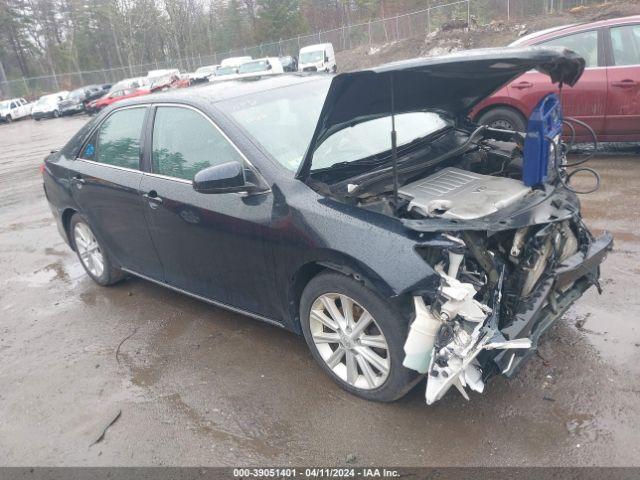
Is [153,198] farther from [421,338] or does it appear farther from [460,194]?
[421,338]

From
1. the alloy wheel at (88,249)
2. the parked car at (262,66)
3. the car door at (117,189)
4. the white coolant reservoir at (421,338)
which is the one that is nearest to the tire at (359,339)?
the white coolant reservoir at (421,338)

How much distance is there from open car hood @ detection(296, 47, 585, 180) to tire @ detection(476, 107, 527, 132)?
3635mm

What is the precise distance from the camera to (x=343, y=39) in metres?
38.8

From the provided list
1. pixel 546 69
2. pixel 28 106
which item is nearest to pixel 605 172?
pixel 546 69

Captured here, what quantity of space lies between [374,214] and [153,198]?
5.81ft

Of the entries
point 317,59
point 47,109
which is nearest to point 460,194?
point 317,59

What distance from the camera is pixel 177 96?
3902mm

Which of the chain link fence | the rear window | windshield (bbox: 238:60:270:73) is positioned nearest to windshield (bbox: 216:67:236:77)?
windshield (bbox: 238:60:270:73)

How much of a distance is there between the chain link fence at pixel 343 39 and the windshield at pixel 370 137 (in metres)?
26.6

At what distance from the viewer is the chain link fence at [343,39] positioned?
29234 millimetres

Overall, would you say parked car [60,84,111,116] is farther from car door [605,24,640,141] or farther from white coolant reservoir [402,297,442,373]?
white coolant reservoir [402,297,442,373]

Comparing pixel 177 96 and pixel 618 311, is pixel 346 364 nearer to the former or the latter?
pixel 618 311

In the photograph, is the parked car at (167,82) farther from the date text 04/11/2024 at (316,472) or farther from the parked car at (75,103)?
the date text 04/11/2024 at (316,472)

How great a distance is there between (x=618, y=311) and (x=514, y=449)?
159 cm
